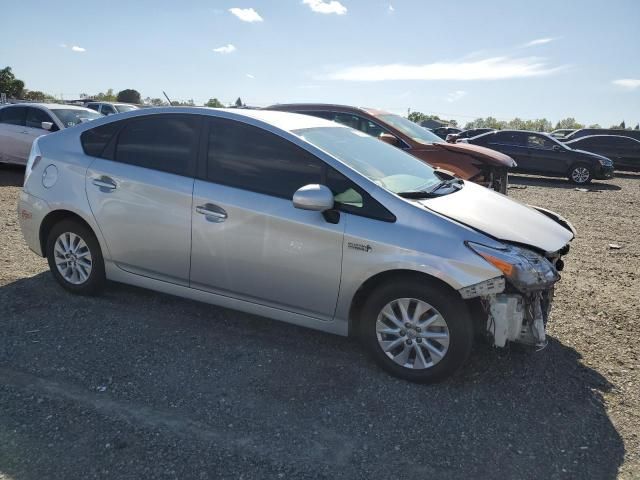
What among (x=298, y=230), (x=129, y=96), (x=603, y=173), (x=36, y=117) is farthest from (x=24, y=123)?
(x=129, y=96)

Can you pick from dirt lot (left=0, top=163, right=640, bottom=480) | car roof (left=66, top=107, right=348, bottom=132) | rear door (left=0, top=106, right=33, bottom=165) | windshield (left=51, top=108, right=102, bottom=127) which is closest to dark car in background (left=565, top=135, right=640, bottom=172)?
windshield (left=51, top=108, right=102, bottom=127)

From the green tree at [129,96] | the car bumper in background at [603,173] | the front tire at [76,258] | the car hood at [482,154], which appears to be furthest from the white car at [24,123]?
the green tree at [129,96]

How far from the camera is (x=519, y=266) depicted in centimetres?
319

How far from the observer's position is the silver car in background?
10.8 feet

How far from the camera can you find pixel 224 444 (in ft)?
9.11

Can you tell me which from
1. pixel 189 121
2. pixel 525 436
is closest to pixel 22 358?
pixel 189 121

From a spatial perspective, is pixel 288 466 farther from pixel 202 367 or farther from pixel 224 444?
pixel 202 367

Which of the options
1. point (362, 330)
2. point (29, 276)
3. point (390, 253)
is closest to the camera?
point (390, 253)

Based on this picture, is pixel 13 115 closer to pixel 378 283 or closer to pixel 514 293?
pixel 378 283

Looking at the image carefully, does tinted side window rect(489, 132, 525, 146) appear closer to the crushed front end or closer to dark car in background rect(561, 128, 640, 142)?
dark car in background rect(561, 128, 640, 142)

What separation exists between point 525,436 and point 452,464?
55 centimetres

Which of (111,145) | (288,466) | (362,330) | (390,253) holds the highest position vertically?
(111,145)

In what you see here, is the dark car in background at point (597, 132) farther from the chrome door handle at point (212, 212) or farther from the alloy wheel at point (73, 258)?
the alloy wheel at point (73, 258)

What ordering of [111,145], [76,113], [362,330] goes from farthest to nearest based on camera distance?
[76,113] → [111,145] → [362,330]
